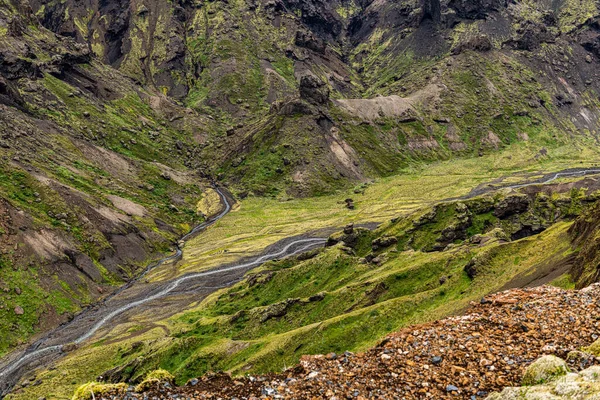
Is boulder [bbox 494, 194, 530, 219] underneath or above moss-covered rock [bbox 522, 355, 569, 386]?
underneath

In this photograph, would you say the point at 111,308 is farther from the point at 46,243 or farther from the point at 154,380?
the point at 154,380

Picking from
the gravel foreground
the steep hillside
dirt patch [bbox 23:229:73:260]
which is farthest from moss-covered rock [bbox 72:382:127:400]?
dirt patch [bbox 23:229:73:260]

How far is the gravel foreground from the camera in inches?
699

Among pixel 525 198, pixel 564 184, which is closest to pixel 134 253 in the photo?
pixel 525 198

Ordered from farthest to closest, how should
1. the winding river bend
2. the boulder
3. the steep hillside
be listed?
the steep hillside < the boulder < the winding river bend

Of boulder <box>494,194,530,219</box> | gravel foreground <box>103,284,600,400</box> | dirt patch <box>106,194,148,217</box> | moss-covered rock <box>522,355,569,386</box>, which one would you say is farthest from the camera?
dirt patch <box>106,194,148,217</box>

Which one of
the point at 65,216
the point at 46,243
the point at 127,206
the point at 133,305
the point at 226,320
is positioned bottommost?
the point at 133,305

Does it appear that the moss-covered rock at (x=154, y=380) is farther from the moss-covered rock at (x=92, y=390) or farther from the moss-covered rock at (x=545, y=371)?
the moss-covered rock at (x=545, y=371)

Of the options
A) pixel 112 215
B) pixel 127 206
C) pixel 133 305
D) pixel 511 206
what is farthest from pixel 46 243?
pixel 511 206

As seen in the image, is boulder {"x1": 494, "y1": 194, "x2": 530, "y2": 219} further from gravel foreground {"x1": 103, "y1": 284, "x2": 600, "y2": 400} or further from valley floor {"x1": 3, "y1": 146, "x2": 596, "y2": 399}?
gravel foreground {"x1": 103, "y1": 284, "x2": 600, "y2": 400}

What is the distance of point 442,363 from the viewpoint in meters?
19.4

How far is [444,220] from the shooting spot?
90438mm

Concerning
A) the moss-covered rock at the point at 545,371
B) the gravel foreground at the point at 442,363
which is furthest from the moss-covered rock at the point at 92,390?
the moss-covered rock at the point at 545,371

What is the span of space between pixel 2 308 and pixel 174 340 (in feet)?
176
